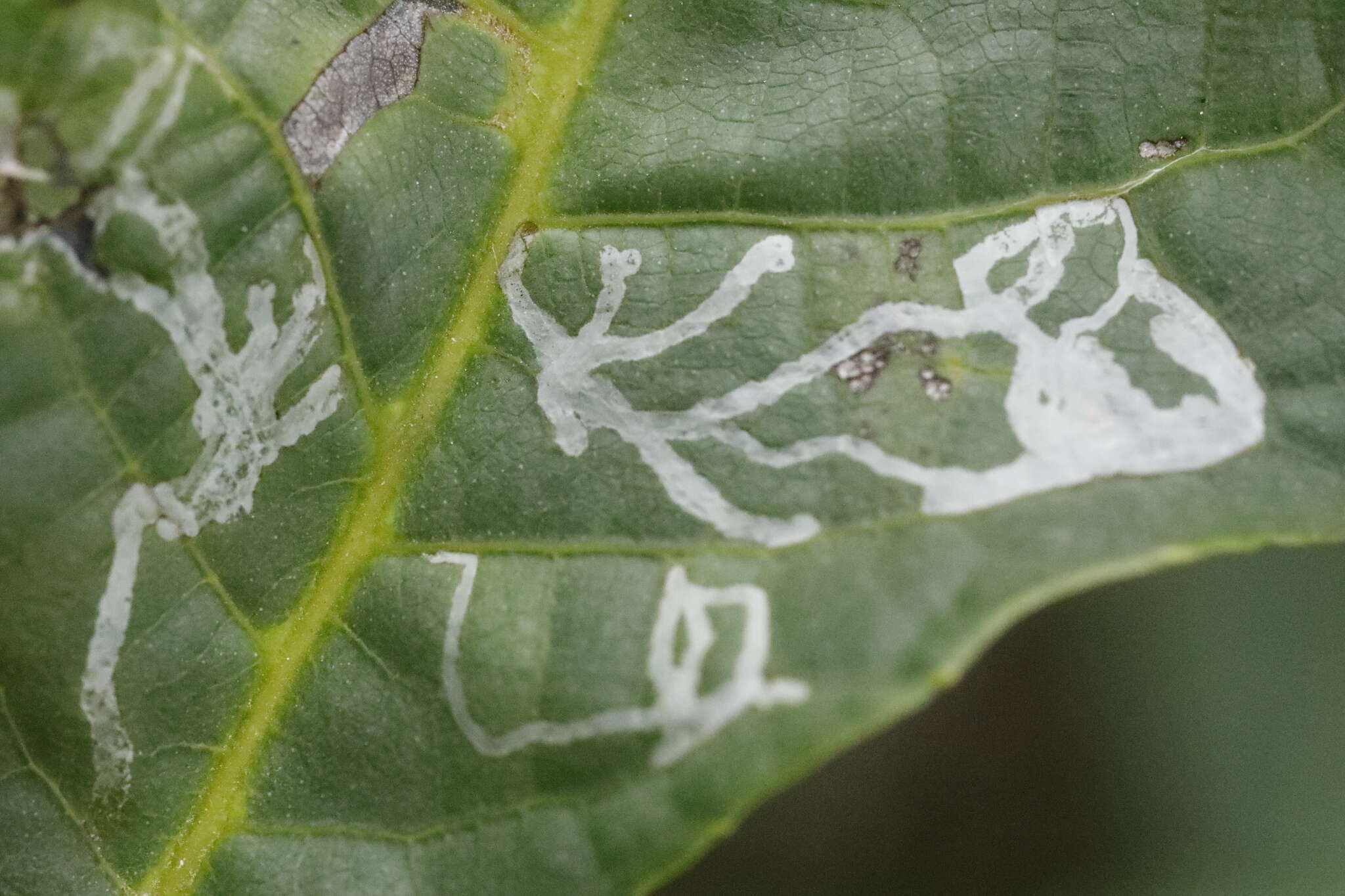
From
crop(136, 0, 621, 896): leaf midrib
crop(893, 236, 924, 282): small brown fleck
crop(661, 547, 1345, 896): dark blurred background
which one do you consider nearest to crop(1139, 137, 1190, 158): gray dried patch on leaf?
crop(893, 236, 924, 282): small brown fleck

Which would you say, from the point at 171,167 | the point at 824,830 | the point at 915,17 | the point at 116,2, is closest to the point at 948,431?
the point at 915,17

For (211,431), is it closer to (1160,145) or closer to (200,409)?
(200,409)

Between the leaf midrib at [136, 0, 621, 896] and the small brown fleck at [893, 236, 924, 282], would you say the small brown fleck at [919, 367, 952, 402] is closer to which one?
the small brown fleck at [893, 236, 924, 282]

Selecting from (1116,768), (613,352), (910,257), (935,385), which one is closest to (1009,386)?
(935,385)

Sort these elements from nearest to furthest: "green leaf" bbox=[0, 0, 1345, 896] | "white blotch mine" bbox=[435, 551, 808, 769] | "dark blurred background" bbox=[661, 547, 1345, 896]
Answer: "white blotch mine" bbox=[435, 551, 808, 769], "green leaf" bbox=[0, 0, 1345, 896], "dark blurred background" bbox=[661, 547, 1345, 896]

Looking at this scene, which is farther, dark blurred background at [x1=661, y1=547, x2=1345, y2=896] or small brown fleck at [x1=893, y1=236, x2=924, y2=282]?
dark blurred background at [x1=661, y1=547, x2=1345, y2=896]

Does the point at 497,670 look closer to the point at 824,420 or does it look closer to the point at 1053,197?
the point at 824,420

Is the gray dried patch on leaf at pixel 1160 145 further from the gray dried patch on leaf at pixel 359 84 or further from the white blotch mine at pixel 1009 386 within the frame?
the gray dried patch on leaf at pixel 359 84

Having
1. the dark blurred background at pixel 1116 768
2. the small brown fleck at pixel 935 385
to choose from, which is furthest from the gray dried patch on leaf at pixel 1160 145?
the dark blurred background at pixel 1116 768
